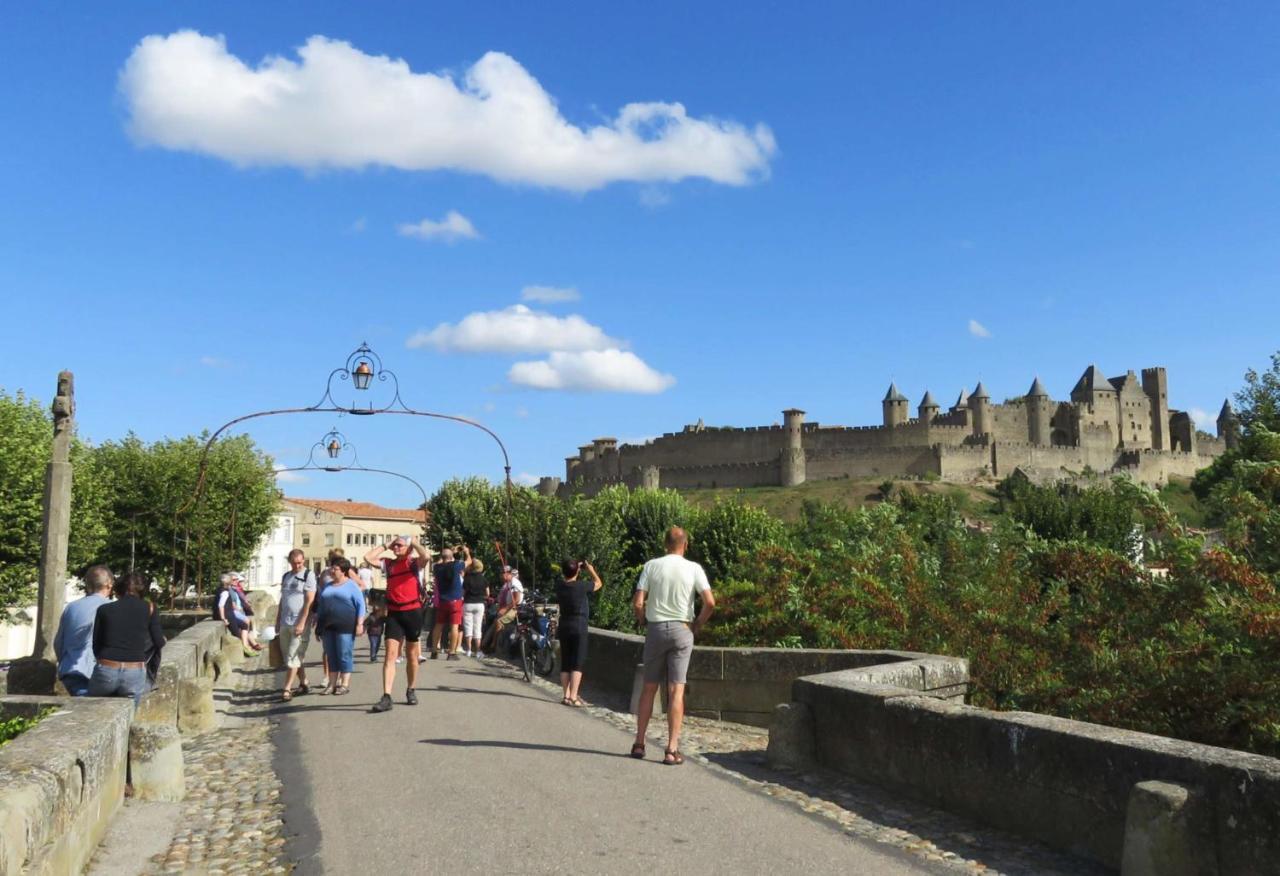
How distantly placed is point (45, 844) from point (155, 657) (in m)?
4.88

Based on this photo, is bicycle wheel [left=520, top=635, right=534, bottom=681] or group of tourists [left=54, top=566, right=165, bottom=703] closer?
group of tourists [left=54, top=566, right=165, bottom=703]

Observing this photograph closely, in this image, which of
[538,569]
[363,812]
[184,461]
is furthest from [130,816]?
[184,461]

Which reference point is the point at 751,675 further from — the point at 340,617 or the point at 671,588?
the point at 340,617

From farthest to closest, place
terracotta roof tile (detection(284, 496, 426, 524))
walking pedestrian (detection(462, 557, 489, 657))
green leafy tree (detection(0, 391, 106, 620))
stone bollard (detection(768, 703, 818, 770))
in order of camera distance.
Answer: terracotta roof tile (detection(284, 496, 426, 524)) < green leafy tree (detection(0, 391, 106, 620)) < walking pedestrian (detection(462, 557, 489, 657)) < stone bollard (detection(768, 703, 818, 770))

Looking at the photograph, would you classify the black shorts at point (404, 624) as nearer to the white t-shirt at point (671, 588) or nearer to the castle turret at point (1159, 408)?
the white t-shirt at point (671, 588)

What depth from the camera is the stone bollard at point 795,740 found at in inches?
292

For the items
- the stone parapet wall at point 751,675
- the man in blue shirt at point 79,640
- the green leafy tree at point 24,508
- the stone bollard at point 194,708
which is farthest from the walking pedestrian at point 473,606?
the green leafy tree at point 24,508

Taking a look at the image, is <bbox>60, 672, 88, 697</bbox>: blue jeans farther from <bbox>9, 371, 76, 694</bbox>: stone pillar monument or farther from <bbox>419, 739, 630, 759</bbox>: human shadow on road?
<bbox>9, 371, 76, 694</bbox>: stone pillar monument

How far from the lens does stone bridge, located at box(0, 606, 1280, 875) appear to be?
4.58 m

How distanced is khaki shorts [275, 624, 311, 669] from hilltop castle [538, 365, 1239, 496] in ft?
308

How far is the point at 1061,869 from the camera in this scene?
5.10m

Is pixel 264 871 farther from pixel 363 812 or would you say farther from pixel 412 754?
pixel 412 754

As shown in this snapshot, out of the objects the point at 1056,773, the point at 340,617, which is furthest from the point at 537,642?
the point at 1056,773

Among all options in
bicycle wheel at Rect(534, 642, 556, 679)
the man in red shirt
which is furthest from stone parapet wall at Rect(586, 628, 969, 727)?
bicycle wheel at Rect(534, 642, 556, 679)
